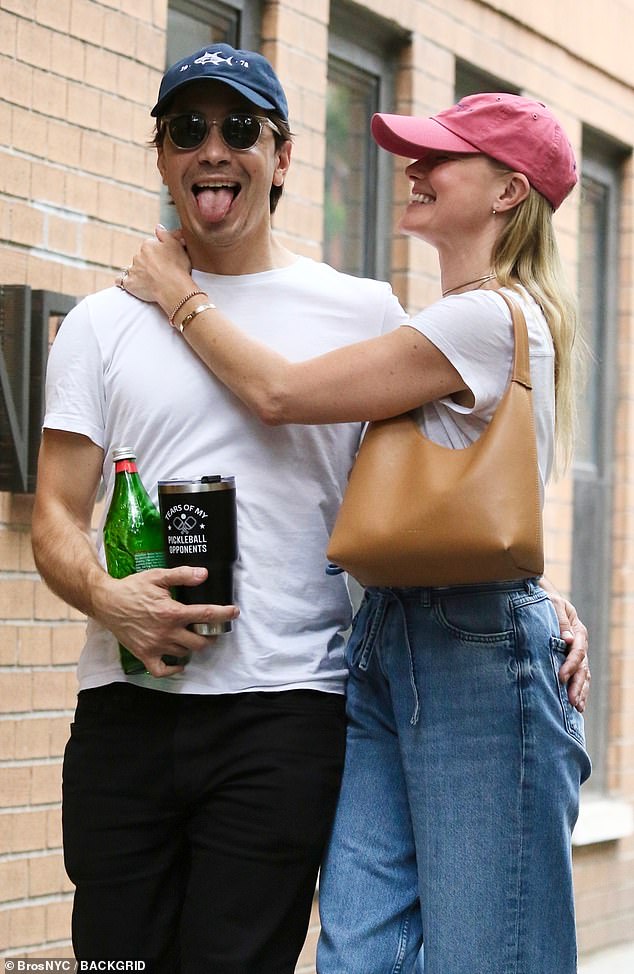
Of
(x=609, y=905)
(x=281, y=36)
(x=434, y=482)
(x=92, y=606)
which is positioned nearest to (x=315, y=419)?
(x=434, y=482)

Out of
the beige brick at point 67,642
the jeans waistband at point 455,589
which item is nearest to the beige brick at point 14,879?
the beige brick at point 67,642

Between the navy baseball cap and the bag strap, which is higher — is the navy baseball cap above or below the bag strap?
above

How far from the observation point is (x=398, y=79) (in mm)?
6332

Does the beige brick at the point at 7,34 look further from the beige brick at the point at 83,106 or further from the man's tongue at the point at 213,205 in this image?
the man's tongue at the point at 213,205

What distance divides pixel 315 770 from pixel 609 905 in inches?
200

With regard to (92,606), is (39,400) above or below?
above

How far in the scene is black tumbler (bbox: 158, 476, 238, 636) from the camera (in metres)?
2.80

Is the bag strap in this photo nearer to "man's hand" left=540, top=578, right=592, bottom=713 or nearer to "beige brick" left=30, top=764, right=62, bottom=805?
"man's hand" left=540, top=578, right=592, bottom=713

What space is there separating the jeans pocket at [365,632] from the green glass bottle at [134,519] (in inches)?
15.0

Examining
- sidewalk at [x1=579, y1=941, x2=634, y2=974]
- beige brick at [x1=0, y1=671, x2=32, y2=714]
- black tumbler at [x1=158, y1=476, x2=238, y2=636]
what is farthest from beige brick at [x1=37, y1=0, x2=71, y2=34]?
sidewalk at [x1=579, y1=941, x2=634, y2=974]

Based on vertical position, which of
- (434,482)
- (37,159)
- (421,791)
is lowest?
(421,791)

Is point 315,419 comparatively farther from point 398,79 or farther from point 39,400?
point 398,79

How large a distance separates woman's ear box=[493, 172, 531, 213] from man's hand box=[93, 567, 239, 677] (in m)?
0.85

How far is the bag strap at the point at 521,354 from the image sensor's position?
2.79 meters
